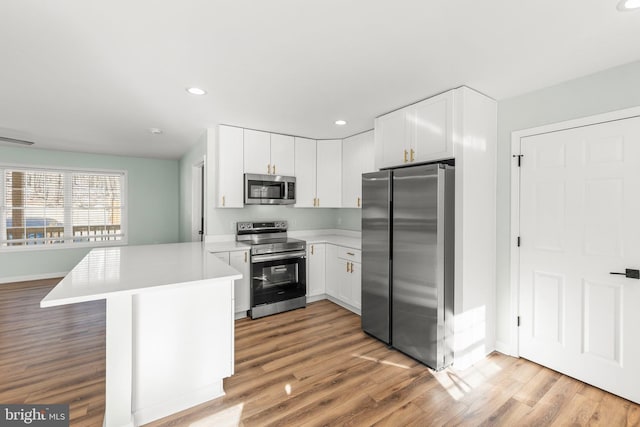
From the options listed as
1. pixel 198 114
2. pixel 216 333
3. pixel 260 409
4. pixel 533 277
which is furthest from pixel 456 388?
pixel 198 114

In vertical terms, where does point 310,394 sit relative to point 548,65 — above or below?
below

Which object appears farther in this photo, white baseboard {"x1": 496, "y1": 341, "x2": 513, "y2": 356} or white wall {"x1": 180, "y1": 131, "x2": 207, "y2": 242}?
white wall {"x1": 180, "y1": 131, "x2": 207, "y2": 242}

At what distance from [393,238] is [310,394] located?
147 centimetres

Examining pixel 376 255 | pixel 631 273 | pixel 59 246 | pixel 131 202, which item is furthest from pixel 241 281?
pixel 59 246

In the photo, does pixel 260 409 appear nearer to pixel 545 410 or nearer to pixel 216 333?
pixel 216 333

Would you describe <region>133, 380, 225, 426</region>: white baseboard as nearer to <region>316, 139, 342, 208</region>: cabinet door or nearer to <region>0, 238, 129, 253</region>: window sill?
<region>316, 139, 342, 208</region>: cabinet door

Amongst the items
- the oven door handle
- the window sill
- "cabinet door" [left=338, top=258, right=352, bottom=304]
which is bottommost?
"cabinet door" [left=338, top=258, right=352, bottom=304]

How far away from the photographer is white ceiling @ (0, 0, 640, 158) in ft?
4.90

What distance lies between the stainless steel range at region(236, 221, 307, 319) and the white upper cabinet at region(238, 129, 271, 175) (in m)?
0.80

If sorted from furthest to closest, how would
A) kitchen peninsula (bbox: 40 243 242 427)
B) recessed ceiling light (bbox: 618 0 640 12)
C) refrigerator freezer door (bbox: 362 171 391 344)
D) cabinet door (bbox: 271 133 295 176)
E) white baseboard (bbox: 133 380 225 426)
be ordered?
cabinet door (bbox: 271 133 295 176), refrigerator freezer door (bbox: 362 171 391 344), white baseboard (bbox: 133 380 225 426), kitchen peninsula (bbox: 40 243 242 427), recessed ceiling light (bbox: 618 0 640 12)

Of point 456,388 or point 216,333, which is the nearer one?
point 216,333

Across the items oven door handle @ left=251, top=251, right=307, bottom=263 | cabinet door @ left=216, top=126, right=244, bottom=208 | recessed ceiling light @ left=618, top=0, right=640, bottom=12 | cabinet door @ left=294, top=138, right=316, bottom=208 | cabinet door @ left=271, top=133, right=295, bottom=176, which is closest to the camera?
recessed ceiling light @ left=618, top=0, right=640, bottom=12

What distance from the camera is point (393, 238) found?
271 centimetres

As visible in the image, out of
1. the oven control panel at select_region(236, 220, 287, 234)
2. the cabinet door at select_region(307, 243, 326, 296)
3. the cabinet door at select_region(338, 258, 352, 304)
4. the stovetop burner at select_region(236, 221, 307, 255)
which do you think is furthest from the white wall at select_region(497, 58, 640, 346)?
the oven control panel at select_region(236, 220, 287, 234)
